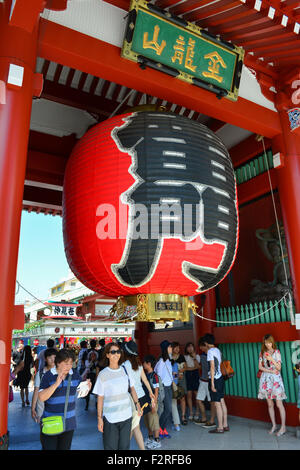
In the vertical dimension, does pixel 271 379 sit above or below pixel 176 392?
above

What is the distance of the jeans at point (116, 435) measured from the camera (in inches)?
113

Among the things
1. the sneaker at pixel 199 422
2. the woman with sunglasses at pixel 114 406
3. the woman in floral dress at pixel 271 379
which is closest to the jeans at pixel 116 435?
the woman with sunglasses at pixel 114 406

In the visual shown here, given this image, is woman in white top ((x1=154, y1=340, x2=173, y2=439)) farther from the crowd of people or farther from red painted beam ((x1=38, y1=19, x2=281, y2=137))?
red painted beam ((x1=38, y1=19, x2=281, y2=137))

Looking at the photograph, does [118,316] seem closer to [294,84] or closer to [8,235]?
[8,235]

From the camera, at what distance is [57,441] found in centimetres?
276

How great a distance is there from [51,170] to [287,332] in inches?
175

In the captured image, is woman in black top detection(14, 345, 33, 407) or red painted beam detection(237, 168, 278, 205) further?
woman in black top detection(14, 345, 33, 407)

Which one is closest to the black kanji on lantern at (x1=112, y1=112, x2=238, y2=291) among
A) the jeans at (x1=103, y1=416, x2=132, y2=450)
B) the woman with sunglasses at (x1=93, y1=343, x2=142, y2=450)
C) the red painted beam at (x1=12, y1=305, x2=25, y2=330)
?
the woman with sunglasses at (x1=93, y1=343, x2=142, y2=450)

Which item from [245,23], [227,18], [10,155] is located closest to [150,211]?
[10,155]

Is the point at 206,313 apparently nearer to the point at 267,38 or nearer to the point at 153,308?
the point at 153,308

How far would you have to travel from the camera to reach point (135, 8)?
3.85 meters

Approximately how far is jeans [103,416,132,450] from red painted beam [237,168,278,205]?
4654mm

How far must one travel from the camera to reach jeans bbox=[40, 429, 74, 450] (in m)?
2.71

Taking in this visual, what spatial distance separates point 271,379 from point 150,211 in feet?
10.7
